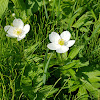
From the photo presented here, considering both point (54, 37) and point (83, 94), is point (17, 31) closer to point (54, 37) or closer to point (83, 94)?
point (54, 37)

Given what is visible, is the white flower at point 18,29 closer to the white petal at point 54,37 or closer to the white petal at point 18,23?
the white petal at point 18,23

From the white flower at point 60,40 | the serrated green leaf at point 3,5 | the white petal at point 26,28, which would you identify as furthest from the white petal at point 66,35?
the serrated green leaf at point 3,5

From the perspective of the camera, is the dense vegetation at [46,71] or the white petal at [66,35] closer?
the dense vegetation at [46,71]

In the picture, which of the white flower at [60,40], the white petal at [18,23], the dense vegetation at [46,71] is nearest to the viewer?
the dense vegetation at [46,71]

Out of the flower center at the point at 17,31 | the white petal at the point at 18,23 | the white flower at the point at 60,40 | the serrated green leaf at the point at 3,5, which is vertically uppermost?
the serrated green leaf at the point at 3,5

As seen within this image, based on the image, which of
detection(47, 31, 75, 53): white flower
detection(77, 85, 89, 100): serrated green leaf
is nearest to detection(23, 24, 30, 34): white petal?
detection(47, 31, 75, 53): white flower

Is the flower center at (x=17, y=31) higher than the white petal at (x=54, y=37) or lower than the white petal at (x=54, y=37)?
higher

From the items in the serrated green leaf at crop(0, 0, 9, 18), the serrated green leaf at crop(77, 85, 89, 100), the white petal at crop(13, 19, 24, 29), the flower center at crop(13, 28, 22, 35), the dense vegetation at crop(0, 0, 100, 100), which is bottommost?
the serrated green leaf at crop(77, 85, 89, 100)

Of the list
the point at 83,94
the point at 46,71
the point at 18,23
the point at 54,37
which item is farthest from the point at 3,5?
the point at 83,94

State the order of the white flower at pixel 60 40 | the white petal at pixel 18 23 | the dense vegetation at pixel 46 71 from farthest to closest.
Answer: the white petal at pixel 18 23, the white flower at pixel 60 40, the dense vegetation at pixel 46 71

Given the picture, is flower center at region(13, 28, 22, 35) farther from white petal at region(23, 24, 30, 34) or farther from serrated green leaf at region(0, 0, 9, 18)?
serrated green leaf at region(0, 0, 9, 18)

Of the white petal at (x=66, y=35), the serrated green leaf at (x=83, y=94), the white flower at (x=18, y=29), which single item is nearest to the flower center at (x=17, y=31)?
the white flower at (x=18, y=29)
